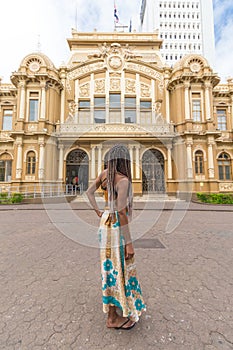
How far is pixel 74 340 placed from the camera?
1.79 metres

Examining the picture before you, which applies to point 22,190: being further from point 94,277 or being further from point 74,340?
point 74,340

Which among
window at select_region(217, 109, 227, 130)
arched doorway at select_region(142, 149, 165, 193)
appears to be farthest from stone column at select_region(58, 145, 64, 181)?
window at select_region(217, 109, 227, 130)

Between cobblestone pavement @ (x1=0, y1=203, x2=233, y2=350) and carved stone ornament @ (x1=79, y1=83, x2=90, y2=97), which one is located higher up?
carved stone ornament @ (x1=79, y1=83, x2=90, y2=97)

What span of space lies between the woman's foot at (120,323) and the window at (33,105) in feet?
66.8

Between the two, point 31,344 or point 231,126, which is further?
point 231,126

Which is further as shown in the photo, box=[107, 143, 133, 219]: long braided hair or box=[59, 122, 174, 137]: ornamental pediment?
box=[59, 122, 174, 137]: ornamental pediment

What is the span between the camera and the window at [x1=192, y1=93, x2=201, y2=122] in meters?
20.0

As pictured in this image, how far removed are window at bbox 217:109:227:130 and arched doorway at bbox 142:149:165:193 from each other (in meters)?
8.39

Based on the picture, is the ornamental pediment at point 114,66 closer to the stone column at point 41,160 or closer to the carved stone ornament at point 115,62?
the carved stone ornament at point 115,62

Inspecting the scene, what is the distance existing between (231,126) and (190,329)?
24619 millimetres

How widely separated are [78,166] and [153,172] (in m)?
7.99

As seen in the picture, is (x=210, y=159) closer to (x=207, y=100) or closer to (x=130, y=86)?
(x=207, y=100)

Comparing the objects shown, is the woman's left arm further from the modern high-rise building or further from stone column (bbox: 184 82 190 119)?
the modern high-rise building

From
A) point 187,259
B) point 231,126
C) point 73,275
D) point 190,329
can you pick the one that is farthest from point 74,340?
point 231,126
